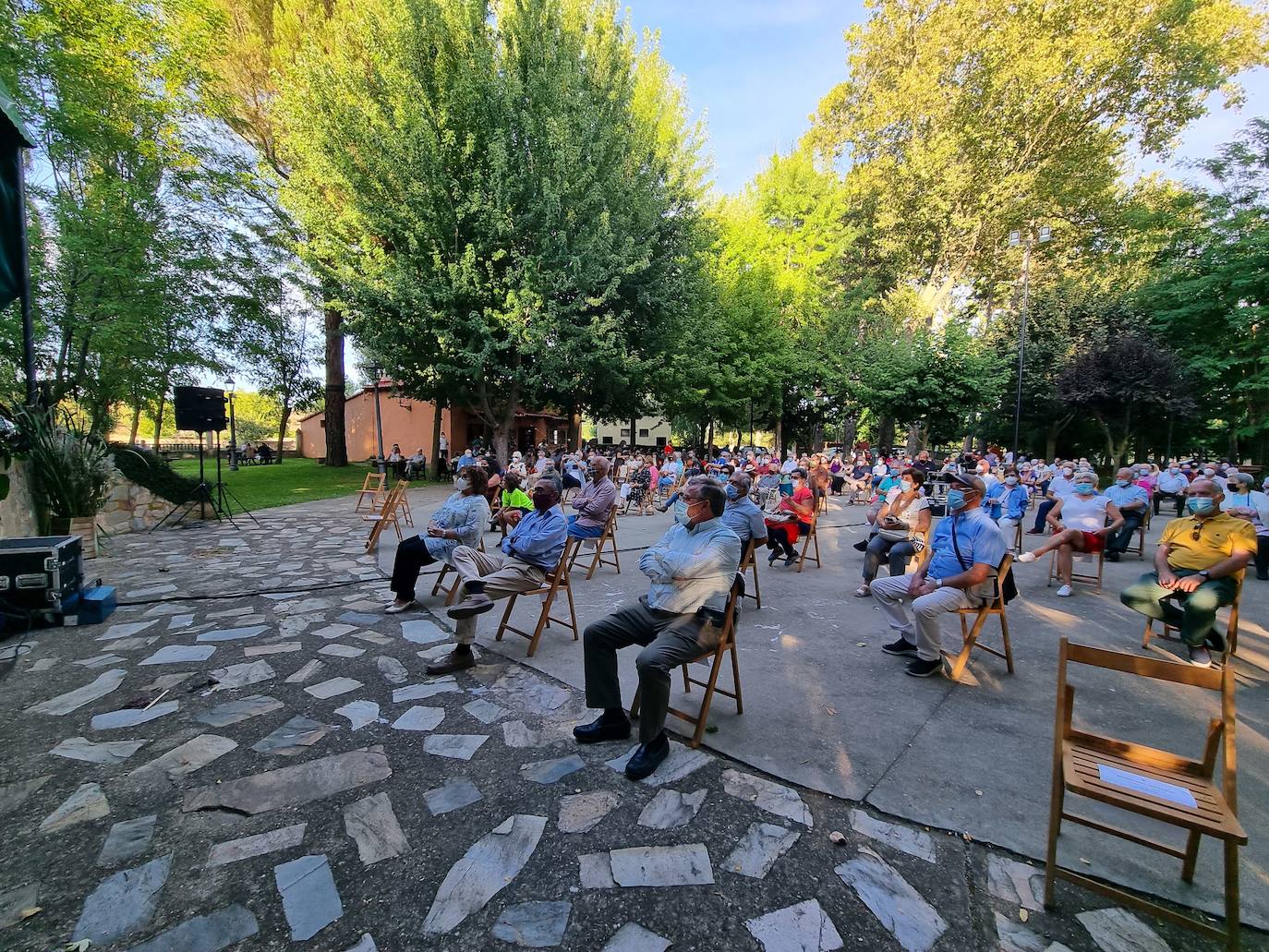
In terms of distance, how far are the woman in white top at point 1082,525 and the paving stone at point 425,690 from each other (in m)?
6.14

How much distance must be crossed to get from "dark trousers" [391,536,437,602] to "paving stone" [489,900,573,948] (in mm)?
3898

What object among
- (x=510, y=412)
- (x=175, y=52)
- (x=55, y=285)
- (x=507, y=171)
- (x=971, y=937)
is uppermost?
(x=175, y=52)

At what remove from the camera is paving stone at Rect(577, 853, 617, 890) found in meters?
2.16

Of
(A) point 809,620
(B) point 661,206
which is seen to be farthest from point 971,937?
(B) point 661,206

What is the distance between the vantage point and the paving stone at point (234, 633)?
4.62 metres

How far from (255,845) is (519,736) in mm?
1288

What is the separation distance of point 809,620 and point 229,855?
4.54 metres

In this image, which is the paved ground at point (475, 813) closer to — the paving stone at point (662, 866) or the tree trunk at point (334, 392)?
the paving stone at point (662, 866)

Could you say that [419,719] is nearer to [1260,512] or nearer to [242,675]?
[242,675]

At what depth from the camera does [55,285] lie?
8.68m

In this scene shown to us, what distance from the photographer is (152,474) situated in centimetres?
1020

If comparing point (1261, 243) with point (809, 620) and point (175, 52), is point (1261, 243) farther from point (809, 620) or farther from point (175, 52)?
point (175, 52)

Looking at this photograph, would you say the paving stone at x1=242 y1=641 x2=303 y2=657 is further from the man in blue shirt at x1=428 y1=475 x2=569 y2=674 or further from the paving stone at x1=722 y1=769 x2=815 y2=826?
the paving stone at x1=722 y1=769 x2=815 y2=826

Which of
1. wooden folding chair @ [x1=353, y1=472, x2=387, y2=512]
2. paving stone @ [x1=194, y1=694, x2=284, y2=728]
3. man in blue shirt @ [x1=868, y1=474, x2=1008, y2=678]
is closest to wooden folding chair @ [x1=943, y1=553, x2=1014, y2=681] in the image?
man in blue shirt @ [x1=868, y1=474, x2=1008, y2=678]
